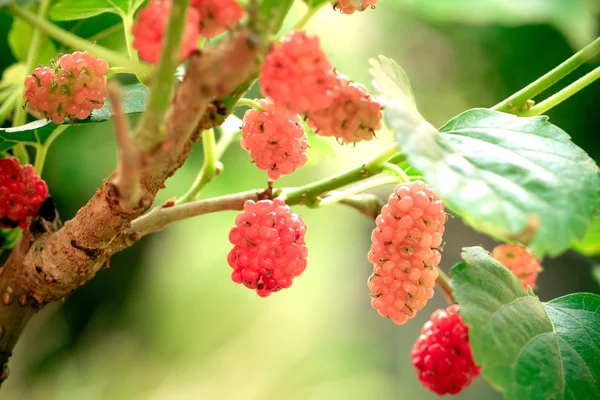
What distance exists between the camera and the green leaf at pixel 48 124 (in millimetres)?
498

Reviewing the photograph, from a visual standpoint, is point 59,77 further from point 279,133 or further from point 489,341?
point 489,341

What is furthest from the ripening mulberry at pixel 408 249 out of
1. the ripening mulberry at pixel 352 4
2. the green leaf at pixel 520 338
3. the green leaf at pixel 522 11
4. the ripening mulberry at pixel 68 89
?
the green leaf at pixel 522 11

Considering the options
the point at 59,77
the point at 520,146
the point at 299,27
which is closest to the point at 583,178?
the point at 520,146

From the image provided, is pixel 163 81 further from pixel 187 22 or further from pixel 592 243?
pixel 592 243

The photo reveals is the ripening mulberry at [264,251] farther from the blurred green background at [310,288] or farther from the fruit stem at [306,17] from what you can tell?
the blurred green background at [310,288]

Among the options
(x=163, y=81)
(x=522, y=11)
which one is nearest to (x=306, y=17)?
(x=163, y=81)

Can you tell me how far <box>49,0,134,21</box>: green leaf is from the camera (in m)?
0.53

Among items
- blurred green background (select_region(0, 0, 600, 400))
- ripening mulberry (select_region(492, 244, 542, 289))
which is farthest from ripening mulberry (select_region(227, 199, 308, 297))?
blurred green background (select_region(0, 0, 600, 400))

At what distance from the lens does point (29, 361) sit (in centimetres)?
133

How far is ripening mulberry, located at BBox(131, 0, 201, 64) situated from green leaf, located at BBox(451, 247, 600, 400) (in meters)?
0.25

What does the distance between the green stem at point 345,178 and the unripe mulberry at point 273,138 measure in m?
0.06

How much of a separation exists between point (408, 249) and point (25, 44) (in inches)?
20.2

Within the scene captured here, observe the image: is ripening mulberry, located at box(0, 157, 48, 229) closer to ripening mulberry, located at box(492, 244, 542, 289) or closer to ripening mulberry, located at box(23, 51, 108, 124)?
ripening mulberry, located at box(23, 51, 108, 124)

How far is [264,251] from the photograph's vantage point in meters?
0.46
